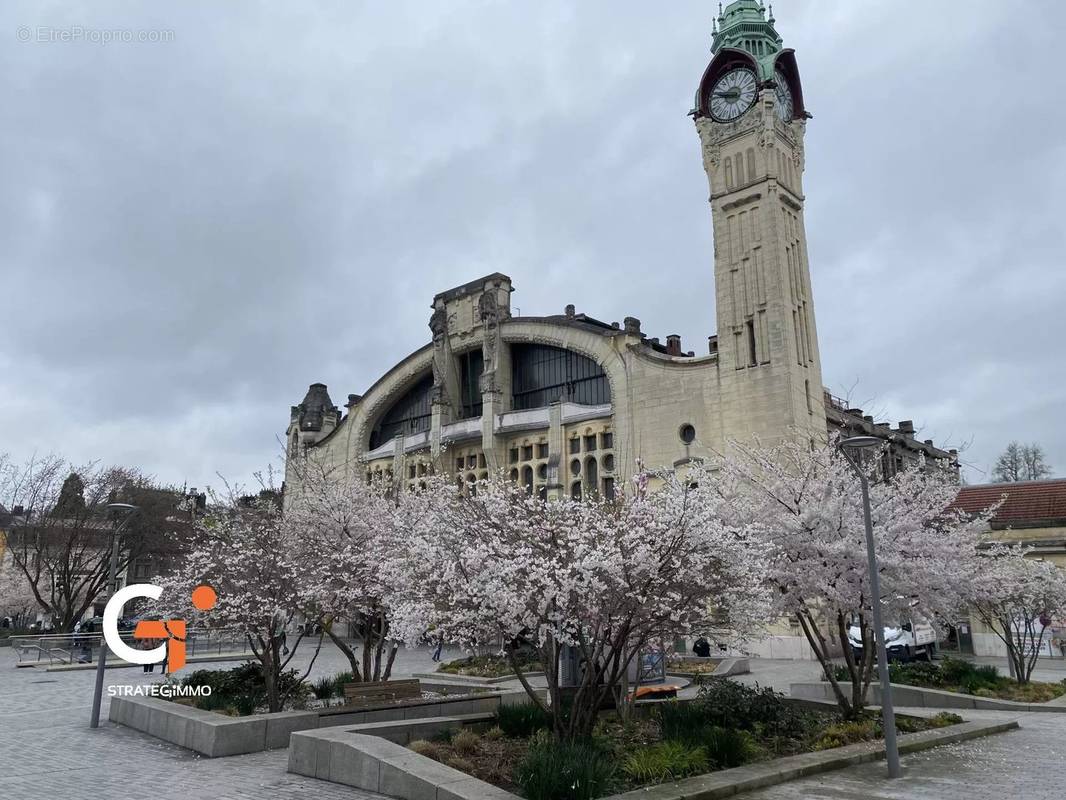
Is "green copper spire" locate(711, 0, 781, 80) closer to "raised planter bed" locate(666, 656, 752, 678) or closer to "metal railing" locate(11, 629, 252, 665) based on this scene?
"raised planter bed" locate(666, 656, 752, 678)

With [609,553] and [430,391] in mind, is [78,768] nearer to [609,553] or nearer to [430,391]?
[609,553]

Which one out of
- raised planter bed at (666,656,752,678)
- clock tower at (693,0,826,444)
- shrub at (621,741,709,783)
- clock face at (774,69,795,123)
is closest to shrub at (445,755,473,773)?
shrub at (621,741,709,783)

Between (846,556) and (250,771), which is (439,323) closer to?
(846,556)

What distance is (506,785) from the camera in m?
11.2

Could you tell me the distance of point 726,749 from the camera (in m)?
A: 12.3

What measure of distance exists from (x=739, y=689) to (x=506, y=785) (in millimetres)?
5766

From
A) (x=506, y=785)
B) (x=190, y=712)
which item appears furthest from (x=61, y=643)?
(x=506, y=785)

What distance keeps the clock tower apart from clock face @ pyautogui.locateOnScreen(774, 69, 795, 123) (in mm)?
105

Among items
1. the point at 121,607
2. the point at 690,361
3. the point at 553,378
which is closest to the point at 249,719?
the point at 121,607

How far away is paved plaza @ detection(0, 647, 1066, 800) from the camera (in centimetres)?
1133

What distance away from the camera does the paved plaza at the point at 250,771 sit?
446 inches

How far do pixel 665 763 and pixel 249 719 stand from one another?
26.6 ft

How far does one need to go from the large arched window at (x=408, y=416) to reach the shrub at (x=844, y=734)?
48.9m

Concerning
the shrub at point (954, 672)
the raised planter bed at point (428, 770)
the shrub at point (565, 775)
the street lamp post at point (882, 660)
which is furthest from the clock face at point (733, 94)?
the shrub at point (565, 775)
